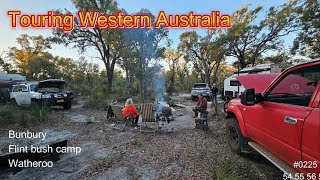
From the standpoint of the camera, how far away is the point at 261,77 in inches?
178

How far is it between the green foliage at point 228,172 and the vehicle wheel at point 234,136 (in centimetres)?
83

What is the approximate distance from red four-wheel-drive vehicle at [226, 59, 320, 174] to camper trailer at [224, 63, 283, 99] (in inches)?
335

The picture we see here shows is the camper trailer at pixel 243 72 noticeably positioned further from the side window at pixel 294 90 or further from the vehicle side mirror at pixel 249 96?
the vehicle side mirror at pixel 249 96

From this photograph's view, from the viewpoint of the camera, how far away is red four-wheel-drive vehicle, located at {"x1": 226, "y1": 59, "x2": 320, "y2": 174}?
1981 mm

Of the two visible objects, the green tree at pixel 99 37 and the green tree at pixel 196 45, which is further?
the green tree at pixel 196 45

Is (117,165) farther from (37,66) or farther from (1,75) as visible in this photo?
(37,66)

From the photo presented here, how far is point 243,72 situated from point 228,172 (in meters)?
12.5

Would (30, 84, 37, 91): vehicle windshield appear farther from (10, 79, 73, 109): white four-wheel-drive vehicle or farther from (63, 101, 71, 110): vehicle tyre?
(63, 101, 71, 110): vehicle tyre

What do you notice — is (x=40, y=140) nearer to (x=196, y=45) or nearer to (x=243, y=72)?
(x=243, y=72)

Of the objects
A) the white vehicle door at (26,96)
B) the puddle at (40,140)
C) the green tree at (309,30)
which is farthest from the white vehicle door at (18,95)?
the green tree at (309,30)

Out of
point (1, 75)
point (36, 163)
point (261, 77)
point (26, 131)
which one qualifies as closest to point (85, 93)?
point (1, 75)

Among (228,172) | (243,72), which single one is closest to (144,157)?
(228,172)

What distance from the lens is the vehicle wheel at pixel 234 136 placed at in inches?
155

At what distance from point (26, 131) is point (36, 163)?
3.14 m
